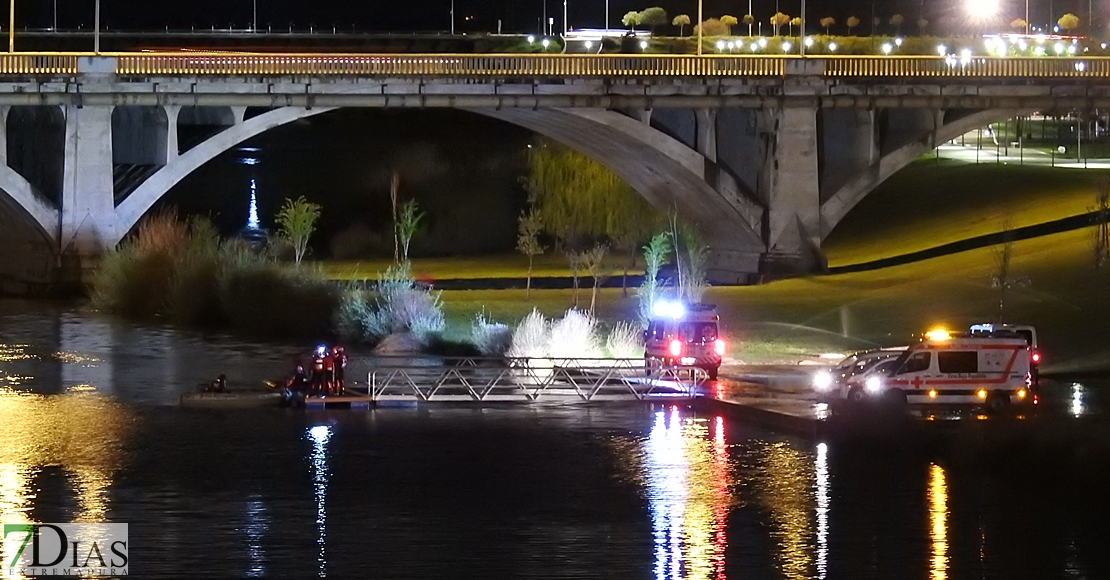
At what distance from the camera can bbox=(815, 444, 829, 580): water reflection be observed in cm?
2147

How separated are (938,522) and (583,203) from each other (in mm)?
55080

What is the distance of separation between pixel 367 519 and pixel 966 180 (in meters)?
59.3

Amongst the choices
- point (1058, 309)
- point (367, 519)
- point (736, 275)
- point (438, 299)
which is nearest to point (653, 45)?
point (736, 275)

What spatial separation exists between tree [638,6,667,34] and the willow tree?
35207 millimetres

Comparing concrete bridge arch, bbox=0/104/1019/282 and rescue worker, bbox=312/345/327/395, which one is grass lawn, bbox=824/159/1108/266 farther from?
rescue worker, bbox=312/345/327/395

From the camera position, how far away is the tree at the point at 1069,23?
105062 mm

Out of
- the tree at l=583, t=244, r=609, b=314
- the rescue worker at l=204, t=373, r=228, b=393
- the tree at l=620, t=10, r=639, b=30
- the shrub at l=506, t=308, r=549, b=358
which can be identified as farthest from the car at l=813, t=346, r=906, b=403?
the tree at l=620, t=10, r=639, b=30

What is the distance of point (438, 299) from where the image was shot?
177ft

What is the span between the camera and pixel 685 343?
37.1 meters

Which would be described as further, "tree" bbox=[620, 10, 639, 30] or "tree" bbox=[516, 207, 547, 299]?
"tree" bbox=[620, 10, 639, 30]

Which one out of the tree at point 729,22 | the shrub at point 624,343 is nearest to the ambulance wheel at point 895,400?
the shrub at point 624,343

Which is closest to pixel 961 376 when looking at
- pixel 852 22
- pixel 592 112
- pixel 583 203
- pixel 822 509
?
pixel 822 509

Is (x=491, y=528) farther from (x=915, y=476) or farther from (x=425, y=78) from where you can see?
(x=425, y=78)

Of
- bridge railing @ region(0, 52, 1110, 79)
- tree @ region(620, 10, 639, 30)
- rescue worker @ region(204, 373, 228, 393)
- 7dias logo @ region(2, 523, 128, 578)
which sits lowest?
7dias logo @ region(2, 523, 128, 578)
